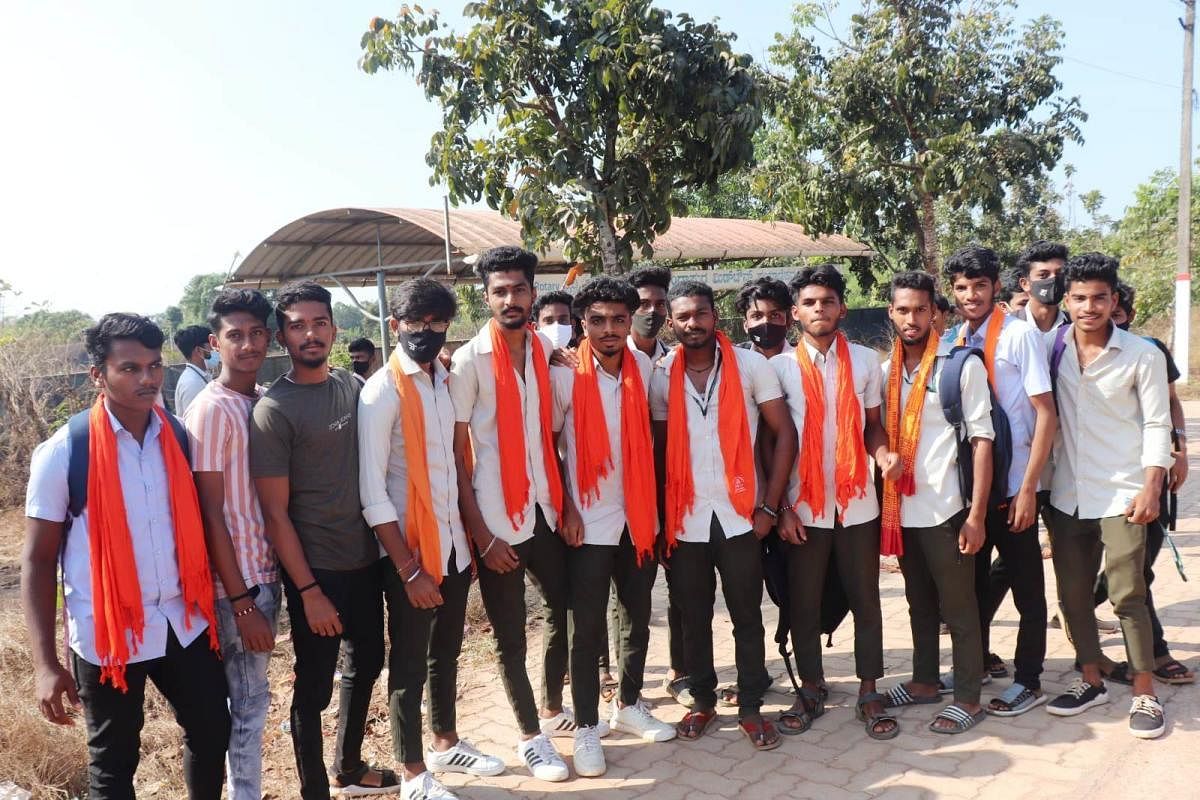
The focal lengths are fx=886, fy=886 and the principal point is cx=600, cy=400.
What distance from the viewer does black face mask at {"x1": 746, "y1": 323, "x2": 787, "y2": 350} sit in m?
4.04

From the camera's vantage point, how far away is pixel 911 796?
3.24m

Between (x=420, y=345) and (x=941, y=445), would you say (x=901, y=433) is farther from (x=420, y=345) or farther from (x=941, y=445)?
(x=420, y=345)

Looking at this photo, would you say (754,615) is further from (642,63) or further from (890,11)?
(890,11)

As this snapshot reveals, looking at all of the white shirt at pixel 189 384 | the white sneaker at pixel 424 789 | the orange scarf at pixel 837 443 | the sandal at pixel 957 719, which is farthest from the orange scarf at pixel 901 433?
the white shirt at pixel 189 384

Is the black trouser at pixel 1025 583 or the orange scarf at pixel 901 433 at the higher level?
the orange scarf at pixel 901 433

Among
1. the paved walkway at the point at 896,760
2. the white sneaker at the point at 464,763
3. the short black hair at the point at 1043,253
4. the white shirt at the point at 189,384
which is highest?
the short black hair at the point at 1043,253

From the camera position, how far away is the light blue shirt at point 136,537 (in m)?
2.54

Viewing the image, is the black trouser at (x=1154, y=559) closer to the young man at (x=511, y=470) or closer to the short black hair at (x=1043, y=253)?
the short black hair at (x=1043, y=253)

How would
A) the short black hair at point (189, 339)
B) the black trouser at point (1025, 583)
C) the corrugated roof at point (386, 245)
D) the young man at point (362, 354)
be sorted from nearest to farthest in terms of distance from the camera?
the black trouser at point (1025, 583)
the short black hair at point (189, 339)
the young man at point (362, 354)
the corrugated roof at point (386, 245)

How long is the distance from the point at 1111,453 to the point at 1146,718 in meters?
1.07

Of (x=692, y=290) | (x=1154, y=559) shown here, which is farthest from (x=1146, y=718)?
(x=692, y=290)

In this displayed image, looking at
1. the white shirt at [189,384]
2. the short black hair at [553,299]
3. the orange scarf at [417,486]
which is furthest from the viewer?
the white shirt at [189,384]

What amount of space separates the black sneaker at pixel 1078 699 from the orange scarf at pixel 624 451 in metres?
1.89

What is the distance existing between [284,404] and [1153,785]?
3.36m
